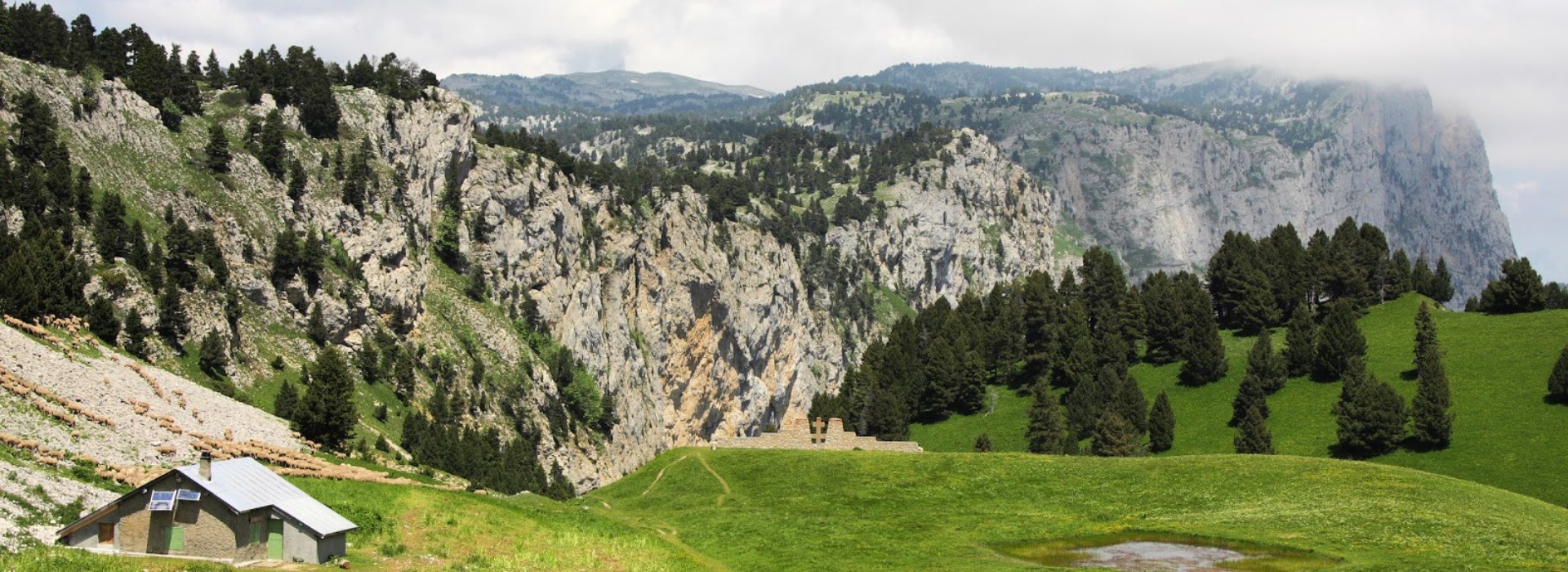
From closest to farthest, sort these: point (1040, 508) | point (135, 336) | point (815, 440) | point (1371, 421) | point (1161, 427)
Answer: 1. point (1040, 508)
2. point (135, 336)
3. point (815, 440)
4. point (1371, 421)
5. point (1161, 427)

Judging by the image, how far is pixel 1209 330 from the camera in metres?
144

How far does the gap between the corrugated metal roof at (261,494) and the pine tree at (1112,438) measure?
8520 cm

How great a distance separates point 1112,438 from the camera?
121m

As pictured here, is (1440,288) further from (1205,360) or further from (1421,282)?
(1205,360)

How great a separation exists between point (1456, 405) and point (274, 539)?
10975 centimetres

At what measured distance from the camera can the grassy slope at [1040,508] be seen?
207 feet

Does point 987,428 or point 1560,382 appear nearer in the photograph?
point 1560,382

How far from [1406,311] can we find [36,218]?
151 meters

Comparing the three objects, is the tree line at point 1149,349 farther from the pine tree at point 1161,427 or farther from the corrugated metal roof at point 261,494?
the corrugated metal roof at point 261,494

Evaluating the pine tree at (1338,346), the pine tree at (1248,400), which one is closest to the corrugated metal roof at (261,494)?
the pine tree at (1248,400)

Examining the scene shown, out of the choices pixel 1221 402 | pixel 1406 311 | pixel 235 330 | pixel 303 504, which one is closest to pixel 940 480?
pixel 303 504

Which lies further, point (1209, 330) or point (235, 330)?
point (1209, 330)

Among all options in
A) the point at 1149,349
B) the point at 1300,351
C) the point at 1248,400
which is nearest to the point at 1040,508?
the point at 1248,400

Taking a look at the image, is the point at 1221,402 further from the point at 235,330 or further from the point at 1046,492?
the point at 235,330
